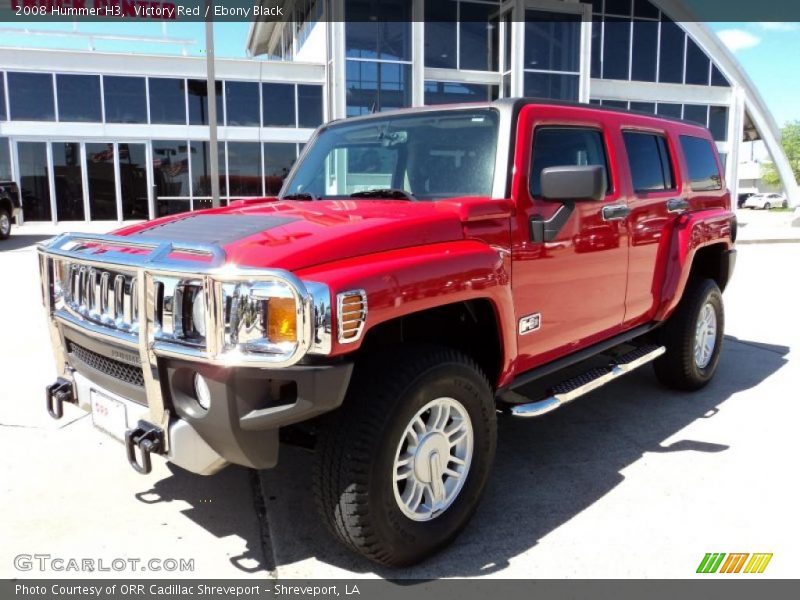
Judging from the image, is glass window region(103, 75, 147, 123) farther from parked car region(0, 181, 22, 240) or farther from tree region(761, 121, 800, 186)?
tree region(761, 121, 800, 186)

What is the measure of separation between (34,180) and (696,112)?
2448 cm

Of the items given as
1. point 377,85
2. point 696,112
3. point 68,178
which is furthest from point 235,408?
point 696,112

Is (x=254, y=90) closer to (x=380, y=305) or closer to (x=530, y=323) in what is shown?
(x=530, y=323)

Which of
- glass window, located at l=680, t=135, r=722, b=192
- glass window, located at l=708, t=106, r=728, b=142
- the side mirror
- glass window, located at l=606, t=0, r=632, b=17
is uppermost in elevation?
glass window, located at l=606, t=0, r=632, b=17

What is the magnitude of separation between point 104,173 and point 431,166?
19.7 meters

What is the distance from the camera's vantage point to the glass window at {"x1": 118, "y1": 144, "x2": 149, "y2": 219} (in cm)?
2081

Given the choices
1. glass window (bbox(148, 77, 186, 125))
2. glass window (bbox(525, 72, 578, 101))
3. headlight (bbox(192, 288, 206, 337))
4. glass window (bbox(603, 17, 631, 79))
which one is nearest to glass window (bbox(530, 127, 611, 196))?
headlight (bbox(192, 288, 206, 337))

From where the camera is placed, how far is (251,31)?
1480 inches

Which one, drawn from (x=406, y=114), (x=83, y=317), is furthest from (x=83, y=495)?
(x=406, y=114)

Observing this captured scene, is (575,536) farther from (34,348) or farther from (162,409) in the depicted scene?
(34,348)

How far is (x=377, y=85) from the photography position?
21.7 metres

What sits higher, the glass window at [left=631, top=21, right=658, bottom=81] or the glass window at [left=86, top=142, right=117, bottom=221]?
the glass window at [left=631, top=21, right=658, bottom=81]

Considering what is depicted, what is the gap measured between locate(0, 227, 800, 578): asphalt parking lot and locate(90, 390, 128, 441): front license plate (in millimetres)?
599

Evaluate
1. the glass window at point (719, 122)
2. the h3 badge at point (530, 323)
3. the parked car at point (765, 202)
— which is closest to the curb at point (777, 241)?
the glass window at point (719, 122)
